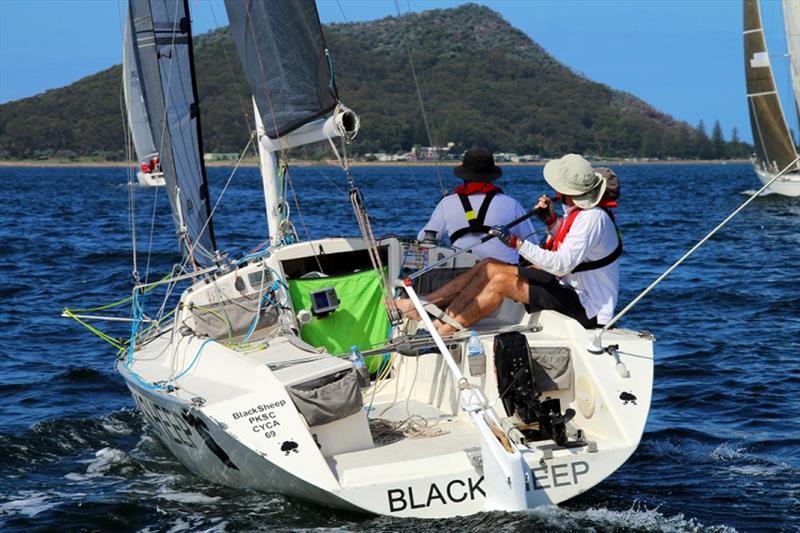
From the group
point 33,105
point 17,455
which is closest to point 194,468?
point 17,455

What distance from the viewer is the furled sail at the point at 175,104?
1077cm

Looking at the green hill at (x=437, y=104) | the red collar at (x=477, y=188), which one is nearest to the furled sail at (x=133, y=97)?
the red collar at (x=477, y=188)

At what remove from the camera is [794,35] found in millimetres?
39625

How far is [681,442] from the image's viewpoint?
844cm

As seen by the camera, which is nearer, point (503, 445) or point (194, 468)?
point (503, 445)

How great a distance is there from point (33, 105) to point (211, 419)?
155 meters

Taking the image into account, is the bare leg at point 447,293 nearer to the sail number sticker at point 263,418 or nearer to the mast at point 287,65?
the mast at point 287,65

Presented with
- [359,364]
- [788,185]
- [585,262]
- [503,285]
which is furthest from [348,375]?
[788,185]

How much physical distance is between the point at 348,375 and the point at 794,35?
36.7m

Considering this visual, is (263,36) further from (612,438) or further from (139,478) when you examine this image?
(612,438)

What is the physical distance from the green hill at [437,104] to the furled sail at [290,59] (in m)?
95.4

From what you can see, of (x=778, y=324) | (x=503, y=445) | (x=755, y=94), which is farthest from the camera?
(x=755, y=94)

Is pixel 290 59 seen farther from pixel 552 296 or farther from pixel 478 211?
pixel 552 296

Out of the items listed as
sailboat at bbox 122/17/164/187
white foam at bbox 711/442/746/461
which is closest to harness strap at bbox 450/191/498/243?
white foam at bbox 711/442/746/461
